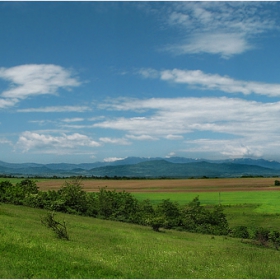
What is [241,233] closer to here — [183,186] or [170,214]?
[170,214]

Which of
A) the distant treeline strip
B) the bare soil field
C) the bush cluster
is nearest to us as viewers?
the distant treeline strip

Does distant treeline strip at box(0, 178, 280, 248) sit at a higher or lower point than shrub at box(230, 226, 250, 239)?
higher

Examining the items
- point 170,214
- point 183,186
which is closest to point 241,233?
point 170,214

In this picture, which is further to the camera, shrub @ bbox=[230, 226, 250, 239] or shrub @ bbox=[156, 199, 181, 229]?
shrub @ bbox=[156, 199, 181, 229]

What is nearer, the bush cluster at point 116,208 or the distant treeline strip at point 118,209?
the distant treeline strip at point 118,209

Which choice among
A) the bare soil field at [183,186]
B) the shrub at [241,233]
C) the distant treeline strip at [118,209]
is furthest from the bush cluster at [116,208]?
the bare soil field at [183,186]

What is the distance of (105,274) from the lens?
15.6 metres

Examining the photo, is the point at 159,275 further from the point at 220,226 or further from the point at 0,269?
the point at 220,226

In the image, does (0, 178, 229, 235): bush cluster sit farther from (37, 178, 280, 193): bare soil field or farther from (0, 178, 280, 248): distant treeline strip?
(37, 178, 280, 193): bare soil field

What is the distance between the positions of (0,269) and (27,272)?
111cm

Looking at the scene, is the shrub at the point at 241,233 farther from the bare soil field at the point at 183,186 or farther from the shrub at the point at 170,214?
the bare soil field at the point at 183,186

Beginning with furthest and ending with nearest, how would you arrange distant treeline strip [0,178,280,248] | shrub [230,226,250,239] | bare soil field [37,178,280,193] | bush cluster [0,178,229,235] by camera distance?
bare soil field [37,178,280,193]
bush cluster [0,178,229,235]
distant treeline strip [0,178,280,248]
shrub [230,226,250,239]

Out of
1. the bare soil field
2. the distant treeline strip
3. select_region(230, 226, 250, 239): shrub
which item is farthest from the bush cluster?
the bare soil field

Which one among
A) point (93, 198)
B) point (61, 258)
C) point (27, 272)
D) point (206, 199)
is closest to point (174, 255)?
point (61, 258)
